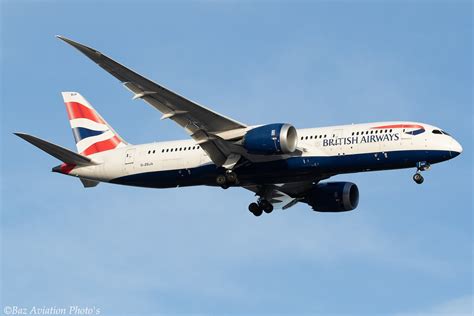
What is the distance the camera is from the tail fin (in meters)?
57.0

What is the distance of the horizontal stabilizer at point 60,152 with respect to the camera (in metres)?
50.9

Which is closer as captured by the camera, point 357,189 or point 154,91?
point 154,91

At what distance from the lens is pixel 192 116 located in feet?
164

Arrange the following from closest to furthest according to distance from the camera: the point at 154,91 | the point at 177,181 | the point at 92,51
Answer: the point at 92,51 < the point at 154,91 < the point at 177,181

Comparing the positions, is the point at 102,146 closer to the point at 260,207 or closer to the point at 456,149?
the point at 260,207

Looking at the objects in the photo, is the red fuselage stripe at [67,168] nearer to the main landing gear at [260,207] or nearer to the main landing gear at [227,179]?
the main landing gear at [227,179]

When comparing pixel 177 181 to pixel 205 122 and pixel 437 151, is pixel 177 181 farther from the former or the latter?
pixel 437 151

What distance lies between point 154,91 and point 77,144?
10962mm

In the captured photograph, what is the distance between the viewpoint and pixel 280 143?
48.9m

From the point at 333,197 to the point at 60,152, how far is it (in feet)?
47.7

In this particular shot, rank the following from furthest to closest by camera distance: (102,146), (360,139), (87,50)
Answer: (102,146)
(360,139)
(87,50)

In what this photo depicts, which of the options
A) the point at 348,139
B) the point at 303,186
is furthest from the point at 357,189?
the point at 348,139

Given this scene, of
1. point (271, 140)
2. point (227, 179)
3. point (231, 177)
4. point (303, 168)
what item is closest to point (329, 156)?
point (303, 168)

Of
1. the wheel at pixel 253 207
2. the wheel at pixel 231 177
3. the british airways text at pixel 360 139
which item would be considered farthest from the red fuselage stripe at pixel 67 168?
the british airways text at pixel 360 139
